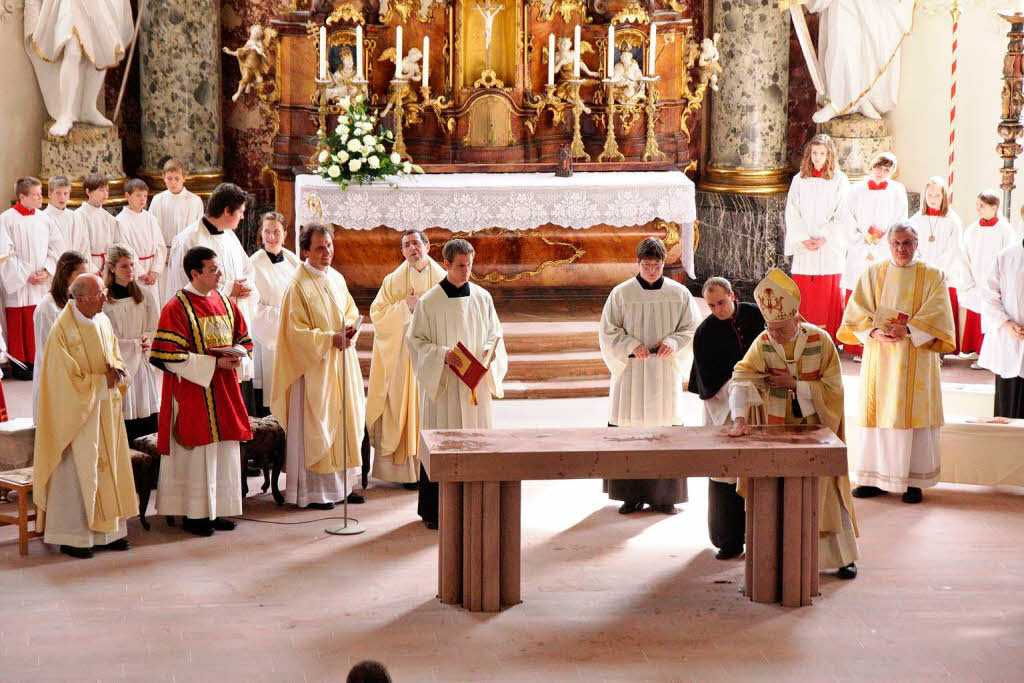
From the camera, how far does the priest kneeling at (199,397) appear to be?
7.95 metres

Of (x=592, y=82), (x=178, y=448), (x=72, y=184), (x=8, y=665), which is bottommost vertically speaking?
(x=8, y=665)

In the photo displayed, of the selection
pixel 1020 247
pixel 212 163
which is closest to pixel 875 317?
pixel 1020 247

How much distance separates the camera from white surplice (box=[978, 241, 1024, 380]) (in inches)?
371

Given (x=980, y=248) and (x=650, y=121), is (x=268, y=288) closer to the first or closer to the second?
(x=650, y=121)

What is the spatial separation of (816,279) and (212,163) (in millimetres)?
5548

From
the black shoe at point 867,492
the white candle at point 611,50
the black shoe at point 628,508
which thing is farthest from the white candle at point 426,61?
the black shoe at point 867,492

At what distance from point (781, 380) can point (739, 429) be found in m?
0.40

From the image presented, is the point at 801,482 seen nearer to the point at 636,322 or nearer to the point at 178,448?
the point at 636,322

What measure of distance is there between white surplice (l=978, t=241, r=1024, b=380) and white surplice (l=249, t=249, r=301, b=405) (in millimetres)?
4418

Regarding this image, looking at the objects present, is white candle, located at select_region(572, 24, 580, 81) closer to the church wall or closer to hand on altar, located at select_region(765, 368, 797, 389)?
the church wall

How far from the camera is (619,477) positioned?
22.1ft

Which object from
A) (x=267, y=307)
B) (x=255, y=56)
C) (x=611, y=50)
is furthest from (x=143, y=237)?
(x=611, y=50)

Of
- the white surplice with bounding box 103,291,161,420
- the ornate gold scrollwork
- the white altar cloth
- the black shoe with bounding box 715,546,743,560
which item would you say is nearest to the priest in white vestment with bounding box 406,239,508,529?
the black shoe with bounding box 715,546,743,560

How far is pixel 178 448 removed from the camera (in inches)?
318
